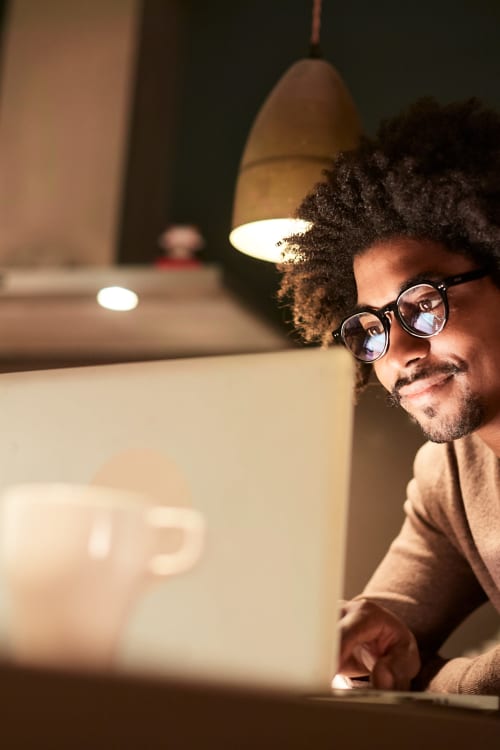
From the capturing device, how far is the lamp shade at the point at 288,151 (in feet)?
4.66

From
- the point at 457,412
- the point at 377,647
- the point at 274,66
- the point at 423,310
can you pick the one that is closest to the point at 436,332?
the point at 423,310

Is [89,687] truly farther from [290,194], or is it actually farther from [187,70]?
[187,70]

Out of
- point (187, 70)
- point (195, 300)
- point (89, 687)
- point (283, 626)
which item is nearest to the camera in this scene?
point (89, 687)

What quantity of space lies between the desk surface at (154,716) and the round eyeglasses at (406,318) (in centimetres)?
85

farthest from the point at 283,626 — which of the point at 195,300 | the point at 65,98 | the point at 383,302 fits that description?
the point at 65,98

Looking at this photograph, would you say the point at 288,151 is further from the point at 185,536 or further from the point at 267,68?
the point at 185,536

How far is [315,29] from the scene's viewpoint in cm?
172

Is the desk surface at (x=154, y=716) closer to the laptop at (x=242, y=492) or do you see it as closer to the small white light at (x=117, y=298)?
the laptop at (x=242, y=492)

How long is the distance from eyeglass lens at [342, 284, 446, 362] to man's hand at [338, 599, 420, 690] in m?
0.42

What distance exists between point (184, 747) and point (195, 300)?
140 centimetres

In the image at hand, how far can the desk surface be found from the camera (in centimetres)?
37

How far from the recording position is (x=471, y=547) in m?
1.29

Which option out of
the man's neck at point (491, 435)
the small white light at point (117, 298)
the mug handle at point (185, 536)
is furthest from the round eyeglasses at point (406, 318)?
the mug handle at point (185, 536)

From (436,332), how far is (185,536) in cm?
76
